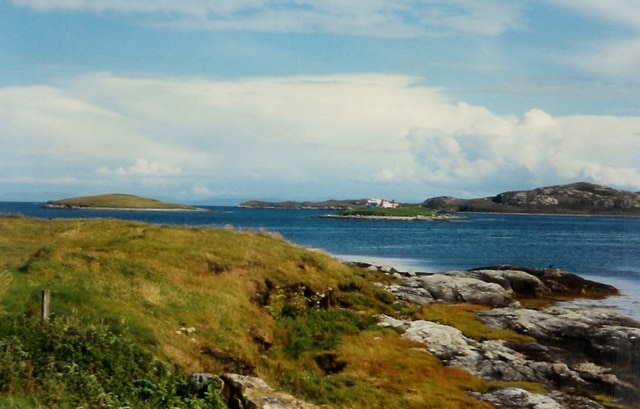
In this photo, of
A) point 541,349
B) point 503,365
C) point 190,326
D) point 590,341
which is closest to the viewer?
point 190,326

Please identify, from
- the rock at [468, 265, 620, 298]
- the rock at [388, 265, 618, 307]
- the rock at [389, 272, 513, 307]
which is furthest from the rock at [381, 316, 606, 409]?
the rock at [468, 265, 620, 298]

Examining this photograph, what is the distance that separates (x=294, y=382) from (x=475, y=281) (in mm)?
37463

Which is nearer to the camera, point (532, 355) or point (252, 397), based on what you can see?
point (252, 397)

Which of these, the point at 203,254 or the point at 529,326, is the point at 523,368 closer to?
the point at 529,326

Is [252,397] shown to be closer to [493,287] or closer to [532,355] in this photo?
[532,355]

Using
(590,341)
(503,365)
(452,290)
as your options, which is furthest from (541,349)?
(452,290)

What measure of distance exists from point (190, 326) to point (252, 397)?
10.2 metres

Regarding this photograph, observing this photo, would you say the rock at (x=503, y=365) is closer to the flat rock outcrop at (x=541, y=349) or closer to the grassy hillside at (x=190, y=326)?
the flat rock outcrop at (x=541, y=349)

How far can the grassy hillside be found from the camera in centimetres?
1973

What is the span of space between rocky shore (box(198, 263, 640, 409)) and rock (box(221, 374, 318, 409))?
3 cm

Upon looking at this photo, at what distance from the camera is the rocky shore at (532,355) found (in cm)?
2822

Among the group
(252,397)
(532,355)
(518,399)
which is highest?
(252,397)

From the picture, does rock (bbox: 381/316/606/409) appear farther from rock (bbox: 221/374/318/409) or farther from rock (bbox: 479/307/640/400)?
rock (bbox: 221/374/318/409)

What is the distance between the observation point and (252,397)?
65.6ft
